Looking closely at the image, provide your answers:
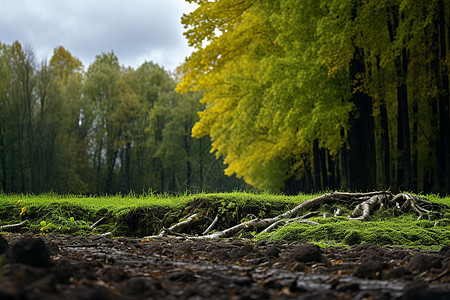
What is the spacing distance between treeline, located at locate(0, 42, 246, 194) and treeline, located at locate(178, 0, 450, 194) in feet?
58.5

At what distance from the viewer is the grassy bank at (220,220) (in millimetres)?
5039

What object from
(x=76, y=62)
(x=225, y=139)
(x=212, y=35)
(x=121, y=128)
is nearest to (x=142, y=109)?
(x=121, y=128)

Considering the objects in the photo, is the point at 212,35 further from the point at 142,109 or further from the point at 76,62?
the point at 76,62

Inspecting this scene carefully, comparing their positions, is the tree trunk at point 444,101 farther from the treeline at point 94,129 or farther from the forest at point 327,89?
the treeline at point 94,129

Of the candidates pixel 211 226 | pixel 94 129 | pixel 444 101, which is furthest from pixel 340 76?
pixel 94 129

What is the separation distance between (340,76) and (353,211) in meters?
6.49

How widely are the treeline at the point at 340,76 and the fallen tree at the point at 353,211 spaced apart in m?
4.23

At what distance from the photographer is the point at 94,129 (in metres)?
40.2

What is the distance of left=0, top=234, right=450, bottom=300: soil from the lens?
1.82 metres

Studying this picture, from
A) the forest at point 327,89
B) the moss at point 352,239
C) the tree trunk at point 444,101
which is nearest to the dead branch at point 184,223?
the forest at point 327,89

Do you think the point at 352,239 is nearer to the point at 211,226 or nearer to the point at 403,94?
the point at 211,226

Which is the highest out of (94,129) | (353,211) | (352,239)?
(94,129)

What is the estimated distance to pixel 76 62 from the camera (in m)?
47.2

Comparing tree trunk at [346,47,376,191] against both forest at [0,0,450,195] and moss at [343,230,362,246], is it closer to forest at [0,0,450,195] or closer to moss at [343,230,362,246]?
forest at [0,0,450,195]
